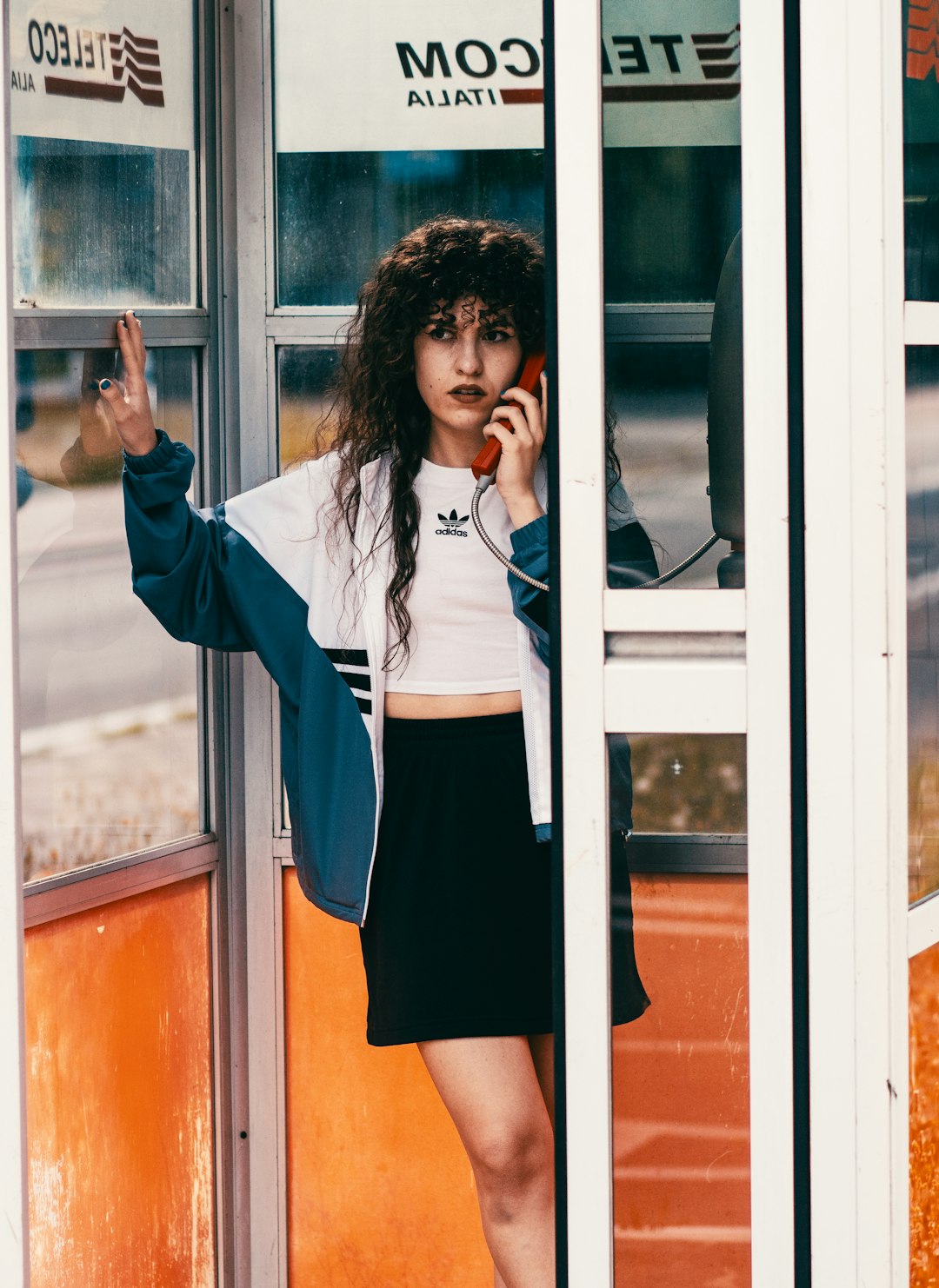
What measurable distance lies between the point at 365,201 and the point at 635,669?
5.31 ft

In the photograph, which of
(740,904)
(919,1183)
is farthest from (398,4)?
(919,1183)

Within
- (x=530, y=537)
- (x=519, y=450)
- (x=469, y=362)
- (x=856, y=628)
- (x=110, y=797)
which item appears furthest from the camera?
(x=110, y=797)

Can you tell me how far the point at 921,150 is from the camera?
62.0 inches

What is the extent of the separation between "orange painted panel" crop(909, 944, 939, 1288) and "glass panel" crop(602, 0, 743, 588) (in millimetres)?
458

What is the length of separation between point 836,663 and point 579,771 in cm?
27

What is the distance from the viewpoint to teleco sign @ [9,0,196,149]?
2.35 metres

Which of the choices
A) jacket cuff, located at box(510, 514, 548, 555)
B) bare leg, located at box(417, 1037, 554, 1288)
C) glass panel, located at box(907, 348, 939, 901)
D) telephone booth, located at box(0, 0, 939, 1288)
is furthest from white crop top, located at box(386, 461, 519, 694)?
glass panel, located at box(907, 348, 939, 901)

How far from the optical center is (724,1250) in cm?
160

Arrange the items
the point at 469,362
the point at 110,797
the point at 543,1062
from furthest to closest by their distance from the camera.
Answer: the point at 110,797 < the point at 543,1062 < the point at 469,362

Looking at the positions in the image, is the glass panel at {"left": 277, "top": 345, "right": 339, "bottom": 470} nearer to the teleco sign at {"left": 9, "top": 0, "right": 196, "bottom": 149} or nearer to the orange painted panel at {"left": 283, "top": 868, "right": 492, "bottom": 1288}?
the teleco sign at {"left": 9, "top": 0, "right": 196, "bottom": 149}

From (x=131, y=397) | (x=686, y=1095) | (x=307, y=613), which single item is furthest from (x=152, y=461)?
(x=686, y=1095)

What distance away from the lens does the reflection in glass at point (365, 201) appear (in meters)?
2.86

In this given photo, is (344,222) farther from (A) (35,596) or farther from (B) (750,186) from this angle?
(B) (750,186)

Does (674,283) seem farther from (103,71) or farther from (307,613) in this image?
(103,71)
